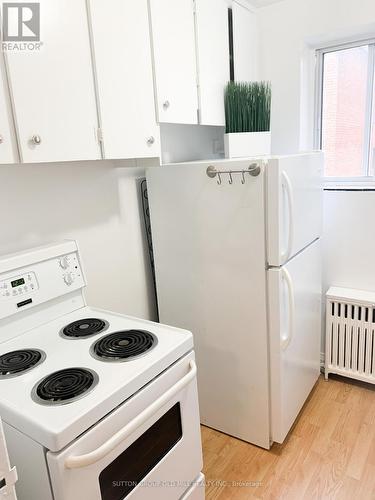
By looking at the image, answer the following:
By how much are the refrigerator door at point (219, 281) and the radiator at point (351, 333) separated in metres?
0.79

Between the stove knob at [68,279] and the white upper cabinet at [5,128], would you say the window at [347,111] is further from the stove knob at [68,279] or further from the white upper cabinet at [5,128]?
the white upper cabinet at [5,128]

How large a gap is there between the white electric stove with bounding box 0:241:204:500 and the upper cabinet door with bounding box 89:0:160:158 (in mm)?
506

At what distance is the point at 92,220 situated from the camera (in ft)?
6.04

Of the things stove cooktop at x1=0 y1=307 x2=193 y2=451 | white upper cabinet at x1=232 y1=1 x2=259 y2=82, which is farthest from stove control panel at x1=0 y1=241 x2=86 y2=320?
white upper cabinet at x1=232 y1=1 x2=259 y2=82

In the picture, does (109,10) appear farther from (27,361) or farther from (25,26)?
(27,361)

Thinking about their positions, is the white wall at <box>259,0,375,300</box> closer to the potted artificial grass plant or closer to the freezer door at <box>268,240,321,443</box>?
the freezer door at <box>268,240,321,443</box>

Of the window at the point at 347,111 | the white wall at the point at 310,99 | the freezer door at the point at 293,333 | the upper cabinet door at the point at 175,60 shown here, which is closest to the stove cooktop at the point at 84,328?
the freezer door at the point at 293,333

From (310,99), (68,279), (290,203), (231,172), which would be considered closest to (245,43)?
(310,99)

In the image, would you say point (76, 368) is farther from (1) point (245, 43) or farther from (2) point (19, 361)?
(1) point (245, 43)

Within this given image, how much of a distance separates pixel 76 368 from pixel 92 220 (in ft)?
2.74

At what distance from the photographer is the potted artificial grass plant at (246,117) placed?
2096 millimetres

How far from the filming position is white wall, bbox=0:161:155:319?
5.01ft

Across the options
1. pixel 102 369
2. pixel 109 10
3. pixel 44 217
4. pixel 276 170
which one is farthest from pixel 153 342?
pixel 109 10

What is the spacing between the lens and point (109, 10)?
1.40 m
